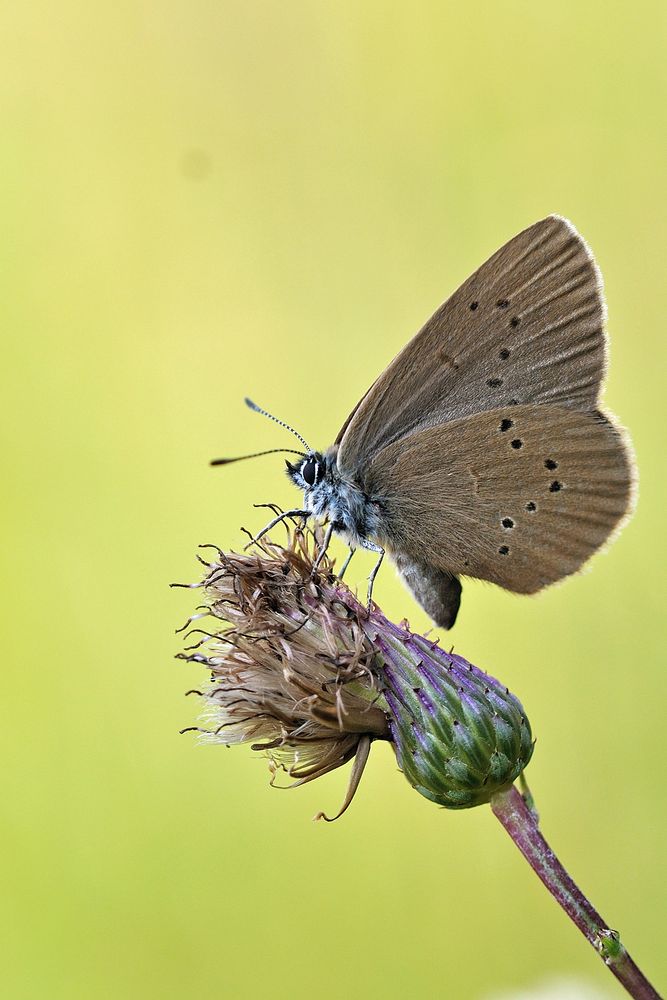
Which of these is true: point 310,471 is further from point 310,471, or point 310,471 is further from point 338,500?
point 338,500

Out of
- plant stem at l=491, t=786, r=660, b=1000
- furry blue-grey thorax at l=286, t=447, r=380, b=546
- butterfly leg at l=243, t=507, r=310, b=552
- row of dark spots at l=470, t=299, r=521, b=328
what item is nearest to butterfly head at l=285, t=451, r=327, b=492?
furry blue-grey thorax at l=286, t=447, r=380, b=546

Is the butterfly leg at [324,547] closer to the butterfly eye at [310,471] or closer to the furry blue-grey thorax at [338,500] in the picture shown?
the furry blue-grey thorax at [338,500]

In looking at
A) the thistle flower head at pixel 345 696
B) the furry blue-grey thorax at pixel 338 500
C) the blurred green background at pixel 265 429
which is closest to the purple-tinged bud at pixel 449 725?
the thistle flower head at pixel 345 696

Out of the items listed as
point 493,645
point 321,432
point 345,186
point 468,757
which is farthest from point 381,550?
point 345,186

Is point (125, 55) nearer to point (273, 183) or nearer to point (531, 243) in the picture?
point (273, 183)

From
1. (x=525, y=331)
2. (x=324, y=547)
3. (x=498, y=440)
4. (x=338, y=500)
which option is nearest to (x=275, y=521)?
(x=324, y=547)

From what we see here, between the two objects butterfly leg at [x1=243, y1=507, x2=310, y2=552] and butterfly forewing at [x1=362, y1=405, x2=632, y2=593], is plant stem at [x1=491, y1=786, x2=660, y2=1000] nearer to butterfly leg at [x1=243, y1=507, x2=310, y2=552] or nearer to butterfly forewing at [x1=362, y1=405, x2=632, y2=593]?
butterfly forewing at [x1=362, y1=405, x2=632, y2=593]
